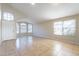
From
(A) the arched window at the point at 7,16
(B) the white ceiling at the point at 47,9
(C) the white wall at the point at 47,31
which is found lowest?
(C) the white wall at the point at 47,31

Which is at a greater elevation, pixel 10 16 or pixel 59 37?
pixel 10 16

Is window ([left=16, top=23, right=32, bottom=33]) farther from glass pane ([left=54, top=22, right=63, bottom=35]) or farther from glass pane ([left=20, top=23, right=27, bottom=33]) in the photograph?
glass pane ([left=54, top=22, right=63, bottom=35])

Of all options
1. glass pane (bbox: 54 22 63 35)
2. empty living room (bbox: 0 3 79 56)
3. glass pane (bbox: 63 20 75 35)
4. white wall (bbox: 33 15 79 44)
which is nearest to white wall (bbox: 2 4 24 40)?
empty living room (bbox: 0 3 79 56)

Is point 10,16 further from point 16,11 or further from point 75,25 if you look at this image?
point 75,25

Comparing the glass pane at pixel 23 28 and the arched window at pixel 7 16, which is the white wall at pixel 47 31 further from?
the arched window at pixel 7 16

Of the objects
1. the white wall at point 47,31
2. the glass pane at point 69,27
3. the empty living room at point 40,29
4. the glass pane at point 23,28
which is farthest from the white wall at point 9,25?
the glass pane at point 69,27

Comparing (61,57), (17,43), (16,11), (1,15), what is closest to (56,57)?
(61,57)

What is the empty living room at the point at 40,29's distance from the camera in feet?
6.96

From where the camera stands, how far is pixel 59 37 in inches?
86.1

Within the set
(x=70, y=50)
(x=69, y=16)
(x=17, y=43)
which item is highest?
(x=69, y=16)

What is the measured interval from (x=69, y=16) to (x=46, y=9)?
487mm

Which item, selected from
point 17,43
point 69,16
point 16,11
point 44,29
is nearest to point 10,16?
point 16,11

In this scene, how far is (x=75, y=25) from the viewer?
212 cm

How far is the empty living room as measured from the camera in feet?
6.96
